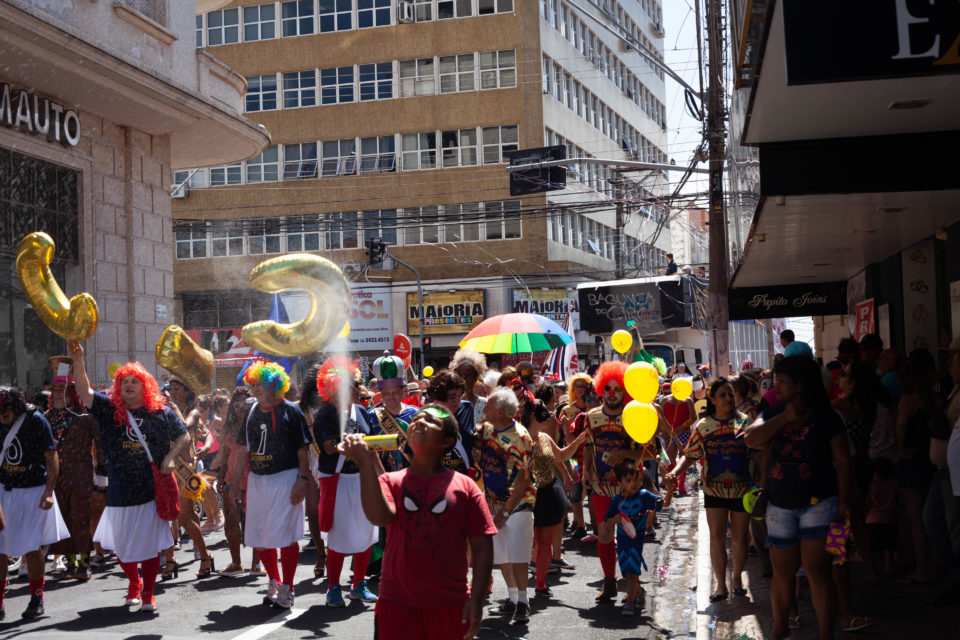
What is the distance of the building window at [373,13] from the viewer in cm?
4306

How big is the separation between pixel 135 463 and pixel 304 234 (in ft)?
116

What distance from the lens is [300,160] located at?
4353 centimetres

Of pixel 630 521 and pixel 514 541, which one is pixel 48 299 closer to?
pixel 514 541

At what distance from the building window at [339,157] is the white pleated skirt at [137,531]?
3557cm

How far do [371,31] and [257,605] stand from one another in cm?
3777

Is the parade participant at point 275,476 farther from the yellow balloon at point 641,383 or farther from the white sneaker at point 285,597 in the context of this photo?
the yellow balloon at point 641,383

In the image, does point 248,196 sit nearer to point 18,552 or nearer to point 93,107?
point 93,107

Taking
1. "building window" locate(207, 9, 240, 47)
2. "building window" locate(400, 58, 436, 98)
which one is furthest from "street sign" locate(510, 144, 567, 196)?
"building window" locate(207, 9, 240, 47)

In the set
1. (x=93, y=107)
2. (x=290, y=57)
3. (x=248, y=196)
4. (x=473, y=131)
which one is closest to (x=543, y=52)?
(x=473, y=131)

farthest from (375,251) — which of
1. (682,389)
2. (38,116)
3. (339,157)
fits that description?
(682,389)

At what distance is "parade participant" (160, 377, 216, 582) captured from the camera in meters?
9.67

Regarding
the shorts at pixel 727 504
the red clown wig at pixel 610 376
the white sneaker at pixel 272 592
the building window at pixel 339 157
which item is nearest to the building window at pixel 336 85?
the building window at pixel 339 157

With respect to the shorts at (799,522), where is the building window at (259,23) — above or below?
above

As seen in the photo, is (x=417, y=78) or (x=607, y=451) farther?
(x=417, y=78)
